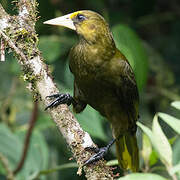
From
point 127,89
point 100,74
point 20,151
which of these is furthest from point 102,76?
point 20,151

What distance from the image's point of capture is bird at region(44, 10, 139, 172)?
93.3 inches

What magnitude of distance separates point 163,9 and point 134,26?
20.4 inches

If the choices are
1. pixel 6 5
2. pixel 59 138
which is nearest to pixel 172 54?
pixel 59 138

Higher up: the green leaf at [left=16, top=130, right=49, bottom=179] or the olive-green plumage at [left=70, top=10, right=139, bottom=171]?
the olive-green plumage at [left=70, top=10, right=139, bottom=171]

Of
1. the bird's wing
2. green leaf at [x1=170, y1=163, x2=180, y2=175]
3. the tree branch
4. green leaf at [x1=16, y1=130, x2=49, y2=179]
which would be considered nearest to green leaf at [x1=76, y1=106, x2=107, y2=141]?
the bird's wing

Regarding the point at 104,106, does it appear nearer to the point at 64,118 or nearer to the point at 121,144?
the point at 121,144

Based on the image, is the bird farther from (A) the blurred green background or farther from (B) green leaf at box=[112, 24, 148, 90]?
(B) green leaf at box=[112, 24, 148, 90]

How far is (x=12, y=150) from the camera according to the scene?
10.3ft

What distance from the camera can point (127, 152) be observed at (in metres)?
2.90

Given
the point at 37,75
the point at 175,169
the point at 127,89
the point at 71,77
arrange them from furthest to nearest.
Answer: the point at 71,77 → the point at 127,89 → the point at 37,75 → the point at 175,169

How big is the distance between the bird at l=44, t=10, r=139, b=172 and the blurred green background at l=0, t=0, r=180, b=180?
233mm

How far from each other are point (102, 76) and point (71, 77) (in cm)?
45

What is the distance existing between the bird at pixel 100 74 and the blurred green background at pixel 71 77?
233 mm

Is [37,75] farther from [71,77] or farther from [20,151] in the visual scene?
[20,151]
